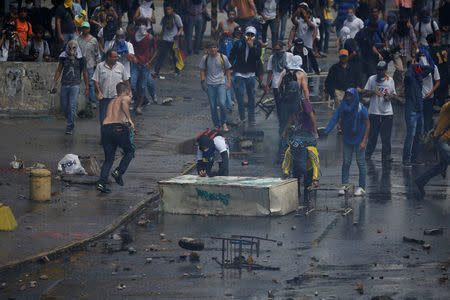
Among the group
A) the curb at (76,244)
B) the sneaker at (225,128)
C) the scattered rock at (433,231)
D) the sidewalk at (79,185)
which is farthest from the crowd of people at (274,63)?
the scattered rock at (433,231)

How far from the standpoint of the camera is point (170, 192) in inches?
530

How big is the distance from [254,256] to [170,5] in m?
15.6

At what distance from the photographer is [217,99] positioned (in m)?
20.3

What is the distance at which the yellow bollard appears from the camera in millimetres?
13609

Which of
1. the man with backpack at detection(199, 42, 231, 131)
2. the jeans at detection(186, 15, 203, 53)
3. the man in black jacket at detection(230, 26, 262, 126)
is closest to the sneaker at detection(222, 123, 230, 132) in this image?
the man with backpack at detection(199, 42, 231, 131)

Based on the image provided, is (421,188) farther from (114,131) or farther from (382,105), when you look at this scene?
(114,131)

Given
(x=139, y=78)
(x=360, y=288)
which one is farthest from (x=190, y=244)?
(x=139, y=78)

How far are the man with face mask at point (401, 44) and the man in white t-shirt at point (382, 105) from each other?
6.12 metres

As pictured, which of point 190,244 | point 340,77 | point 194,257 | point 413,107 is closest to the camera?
point 194,257

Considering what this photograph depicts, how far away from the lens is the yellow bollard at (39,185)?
13609 mm

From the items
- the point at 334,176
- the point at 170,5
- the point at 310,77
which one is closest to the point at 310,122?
the point at 334,176

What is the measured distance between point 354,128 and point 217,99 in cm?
613

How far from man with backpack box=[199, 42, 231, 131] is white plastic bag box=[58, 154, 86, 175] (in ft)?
16.1

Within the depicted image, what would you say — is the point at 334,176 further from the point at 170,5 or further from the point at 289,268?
the point at 170,5
